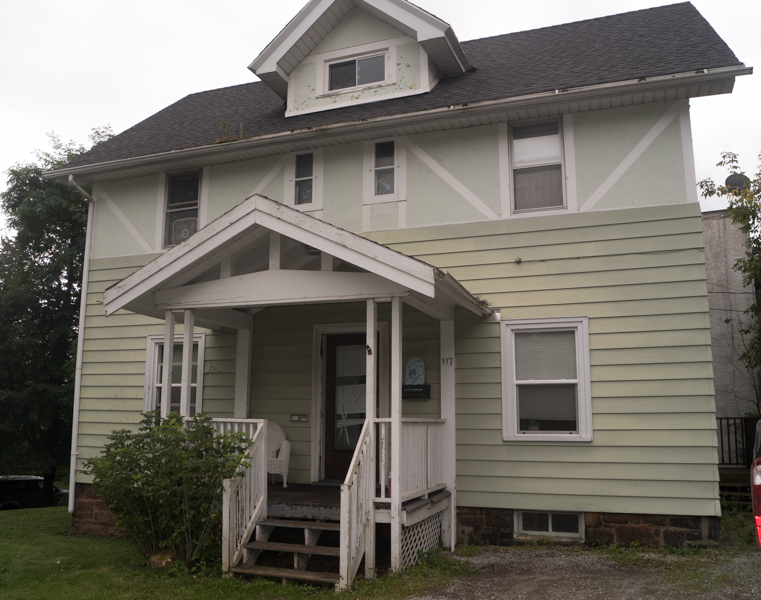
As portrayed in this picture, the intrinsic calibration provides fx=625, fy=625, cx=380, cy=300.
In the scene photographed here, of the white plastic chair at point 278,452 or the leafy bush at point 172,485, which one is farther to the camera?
the white plastic chair at point 278,452

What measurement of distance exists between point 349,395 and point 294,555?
8.80ft

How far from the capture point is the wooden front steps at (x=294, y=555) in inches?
223

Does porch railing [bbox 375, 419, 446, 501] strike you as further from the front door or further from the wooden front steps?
the front door

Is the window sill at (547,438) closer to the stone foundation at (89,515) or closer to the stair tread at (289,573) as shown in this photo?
the stair tread at (289,573)

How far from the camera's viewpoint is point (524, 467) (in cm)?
714

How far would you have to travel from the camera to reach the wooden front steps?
567 centimetres

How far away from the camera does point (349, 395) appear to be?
8.41m

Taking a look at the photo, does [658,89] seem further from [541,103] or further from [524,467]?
[524,467]

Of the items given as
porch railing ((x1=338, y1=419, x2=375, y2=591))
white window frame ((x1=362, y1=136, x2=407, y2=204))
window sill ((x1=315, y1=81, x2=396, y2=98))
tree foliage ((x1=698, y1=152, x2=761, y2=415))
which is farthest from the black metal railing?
window sill ((x1=315, y1=81, x2=396, y2=98))

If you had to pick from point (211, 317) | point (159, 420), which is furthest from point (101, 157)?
point (159, 420)

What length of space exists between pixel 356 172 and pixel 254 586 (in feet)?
17.1

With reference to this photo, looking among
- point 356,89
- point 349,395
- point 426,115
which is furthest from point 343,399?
point 356,89

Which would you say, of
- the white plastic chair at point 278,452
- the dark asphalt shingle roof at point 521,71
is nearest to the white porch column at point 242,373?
the white plastic chair at point 278,452

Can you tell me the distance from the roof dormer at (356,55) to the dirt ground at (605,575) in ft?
20.1
